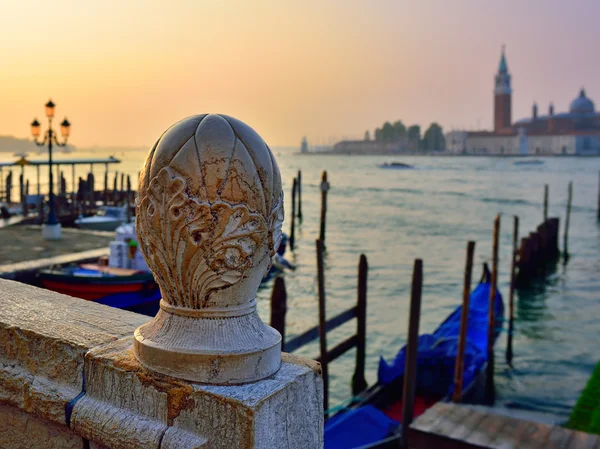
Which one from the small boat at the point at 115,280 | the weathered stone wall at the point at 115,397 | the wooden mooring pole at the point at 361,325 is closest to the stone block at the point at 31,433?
the weathered stone wall at the point at 115,397

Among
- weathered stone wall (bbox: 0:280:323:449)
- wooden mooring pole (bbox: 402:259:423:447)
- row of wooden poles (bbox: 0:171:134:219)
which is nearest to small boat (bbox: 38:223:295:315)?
wooden mooring pole (bbox: 402:259:423:447)

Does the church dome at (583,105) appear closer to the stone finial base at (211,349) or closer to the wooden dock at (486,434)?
→ the wooden dock at (486,434)

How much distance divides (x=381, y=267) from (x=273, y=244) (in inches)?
869

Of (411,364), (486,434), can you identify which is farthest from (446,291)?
(486,434)

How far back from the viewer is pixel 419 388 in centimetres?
944

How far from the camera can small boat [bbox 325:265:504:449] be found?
6.91m

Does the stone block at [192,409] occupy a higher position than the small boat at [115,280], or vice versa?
the stone block at [192,409]

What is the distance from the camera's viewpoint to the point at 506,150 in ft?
554

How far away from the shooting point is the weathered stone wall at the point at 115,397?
4.66 feet

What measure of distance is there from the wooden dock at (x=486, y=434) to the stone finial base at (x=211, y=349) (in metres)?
5.21

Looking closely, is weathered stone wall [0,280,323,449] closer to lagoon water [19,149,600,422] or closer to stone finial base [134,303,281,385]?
stone finial base [134,303,281,385]

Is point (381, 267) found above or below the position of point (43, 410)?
below

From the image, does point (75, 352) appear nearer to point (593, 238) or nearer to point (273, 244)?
point (273, 244)

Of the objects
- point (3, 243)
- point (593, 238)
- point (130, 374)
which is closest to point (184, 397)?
point (130, 374)
